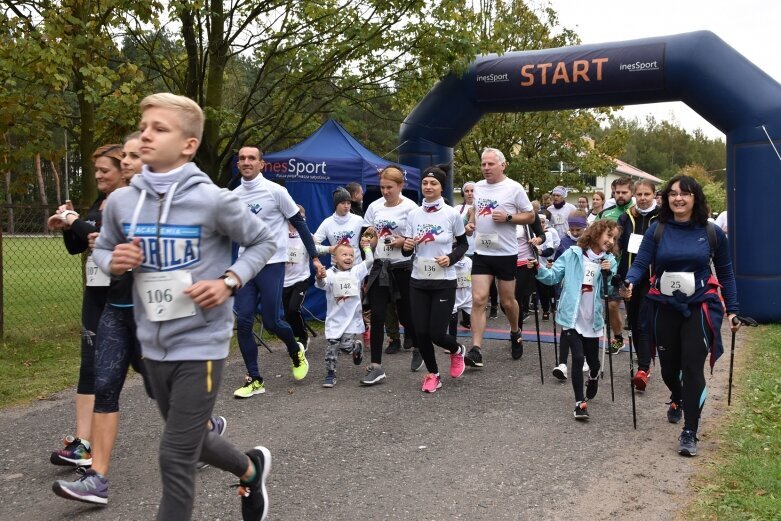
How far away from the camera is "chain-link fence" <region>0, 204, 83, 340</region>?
9.81 metres

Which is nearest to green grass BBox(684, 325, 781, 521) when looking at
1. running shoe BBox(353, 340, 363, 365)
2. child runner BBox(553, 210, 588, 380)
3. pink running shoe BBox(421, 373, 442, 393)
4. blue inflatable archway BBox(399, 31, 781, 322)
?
A: child runner BBox(553, 210, 588, 380)

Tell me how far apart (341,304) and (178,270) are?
430 cm

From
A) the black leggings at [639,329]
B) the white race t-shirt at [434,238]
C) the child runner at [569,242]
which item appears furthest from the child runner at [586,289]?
the white race t-shirt at [434,238]

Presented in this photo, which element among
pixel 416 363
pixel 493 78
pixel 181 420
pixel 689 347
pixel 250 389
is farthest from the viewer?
pixel 493 78

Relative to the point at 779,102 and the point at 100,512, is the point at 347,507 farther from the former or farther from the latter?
the point at 779,102

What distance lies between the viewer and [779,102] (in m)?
10.9

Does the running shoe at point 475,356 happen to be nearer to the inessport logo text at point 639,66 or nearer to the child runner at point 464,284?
the child runner at point 464,284

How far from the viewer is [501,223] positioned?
8047 mm

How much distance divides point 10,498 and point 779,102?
10.7 meters

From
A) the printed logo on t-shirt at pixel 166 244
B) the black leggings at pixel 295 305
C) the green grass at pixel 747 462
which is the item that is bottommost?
the green grass at pixel 747 462

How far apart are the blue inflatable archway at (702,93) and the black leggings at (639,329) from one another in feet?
15.6

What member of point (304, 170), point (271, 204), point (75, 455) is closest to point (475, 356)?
point (271, 204)

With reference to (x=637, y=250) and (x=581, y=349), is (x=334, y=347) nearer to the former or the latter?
(x=581, y=349)

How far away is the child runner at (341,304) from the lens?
7.28 metres
